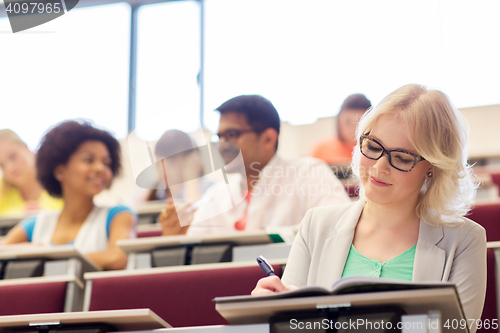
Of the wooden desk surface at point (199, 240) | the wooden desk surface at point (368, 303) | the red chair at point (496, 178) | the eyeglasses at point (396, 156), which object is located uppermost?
the eyeglasses at point (396, 156)

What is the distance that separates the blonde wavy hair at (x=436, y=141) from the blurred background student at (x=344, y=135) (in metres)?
1.12

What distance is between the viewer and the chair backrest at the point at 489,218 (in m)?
1.33

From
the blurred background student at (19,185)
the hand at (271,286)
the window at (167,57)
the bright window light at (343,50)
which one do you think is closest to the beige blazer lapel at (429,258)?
the hand at (271,286)

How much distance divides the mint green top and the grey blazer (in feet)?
0.06

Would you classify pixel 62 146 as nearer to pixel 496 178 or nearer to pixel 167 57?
pixel 496 178

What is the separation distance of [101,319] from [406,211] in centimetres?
57

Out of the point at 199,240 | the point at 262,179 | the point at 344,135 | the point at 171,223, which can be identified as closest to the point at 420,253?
the point at 199,240

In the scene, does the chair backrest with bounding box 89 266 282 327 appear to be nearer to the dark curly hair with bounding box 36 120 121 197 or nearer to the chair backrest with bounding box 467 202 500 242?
the chair backrest with bounding box 467 202 500 242

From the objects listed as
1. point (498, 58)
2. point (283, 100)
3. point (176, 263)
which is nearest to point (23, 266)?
point (176, 263)

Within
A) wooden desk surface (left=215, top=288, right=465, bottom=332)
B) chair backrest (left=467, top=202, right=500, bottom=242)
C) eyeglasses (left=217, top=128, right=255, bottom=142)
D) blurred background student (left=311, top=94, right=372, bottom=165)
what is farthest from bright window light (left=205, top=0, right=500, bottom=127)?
wooden desk surface (left=215, top=288, right=465, bottom=332)

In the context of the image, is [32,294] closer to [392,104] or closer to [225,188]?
[225,188]

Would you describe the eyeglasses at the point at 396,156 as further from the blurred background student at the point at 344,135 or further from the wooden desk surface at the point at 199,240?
the blurred background student at the point at 344,135

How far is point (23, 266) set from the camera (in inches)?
57.0

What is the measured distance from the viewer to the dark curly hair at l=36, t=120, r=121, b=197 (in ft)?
6.40
